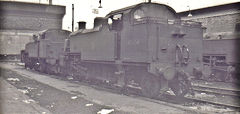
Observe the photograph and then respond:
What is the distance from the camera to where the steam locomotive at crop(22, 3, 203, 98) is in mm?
9414

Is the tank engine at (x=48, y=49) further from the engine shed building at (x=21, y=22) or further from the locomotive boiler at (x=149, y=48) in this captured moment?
the engine shed building at (x=21, y=22)

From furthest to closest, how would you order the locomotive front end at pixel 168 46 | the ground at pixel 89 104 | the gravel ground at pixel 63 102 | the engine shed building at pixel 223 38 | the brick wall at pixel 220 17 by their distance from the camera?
the brick wall at pixel 220 17 < the engine shed building at pixel 223 38 < the locomotive front end at pixel 168 46 < the gravel ground at pixel 63 102 < the ground at pixel 89 104

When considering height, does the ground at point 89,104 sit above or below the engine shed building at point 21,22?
below

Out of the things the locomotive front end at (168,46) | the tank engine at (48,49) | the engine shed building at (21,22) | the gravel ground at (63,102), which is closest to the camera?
the gravel ground at (63,102)

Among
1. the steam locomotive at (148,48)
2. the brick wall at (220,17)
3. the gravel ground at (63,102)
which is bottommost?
the gravel ground at (63,102)

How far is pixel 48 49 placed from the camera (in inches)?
757

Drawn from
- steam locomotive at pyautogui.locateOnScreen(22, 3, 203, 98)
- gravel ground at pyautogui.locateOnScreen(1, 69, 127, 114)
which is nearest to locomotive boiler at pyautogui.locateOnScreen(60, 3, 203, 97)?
steam locomotive at pyautogui.locateOnScreen(22, 3, 203, 98)

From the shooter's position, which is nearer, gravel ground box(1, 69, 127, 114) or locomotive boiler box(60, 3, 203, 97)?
gravel ground box(1, 69, 127, 114)

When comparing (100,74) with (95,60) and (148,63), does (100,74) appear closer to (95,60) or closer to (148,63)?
(95,60)

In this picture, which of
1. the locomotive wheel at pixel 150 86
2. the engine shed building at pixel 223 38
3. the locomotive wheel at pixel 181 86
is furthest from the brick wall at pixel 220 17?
the locomotive wheel at pixel 150 86

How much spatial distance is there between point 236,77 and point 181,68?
7935 mm

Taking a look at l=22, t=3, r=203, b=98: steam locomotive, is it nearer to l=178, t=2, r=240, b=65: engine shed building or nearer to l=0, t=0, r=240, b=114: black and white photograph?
l=0, t=0, r=240, b=114: black and white photograph

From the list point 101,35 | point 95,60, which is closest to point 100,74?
point 95,60

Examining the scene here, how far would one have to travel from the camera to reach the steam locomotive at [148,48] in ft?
30.9
